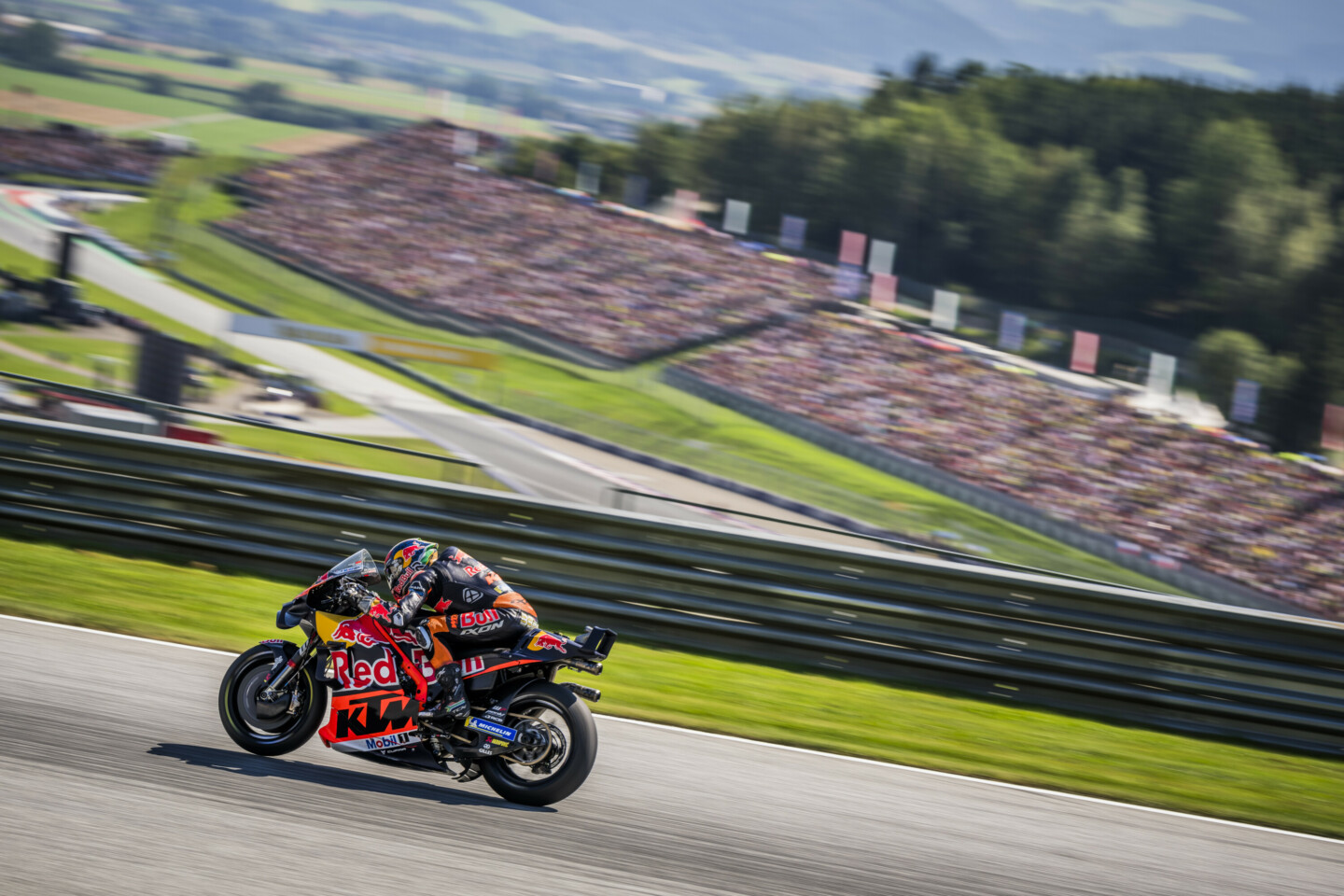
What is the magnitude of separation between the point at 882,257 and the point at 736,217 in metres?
2.72

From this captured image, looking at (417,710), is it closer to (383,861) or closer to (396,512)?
(383,861)

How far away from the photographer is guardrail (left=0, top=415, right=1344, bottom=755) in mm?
7809

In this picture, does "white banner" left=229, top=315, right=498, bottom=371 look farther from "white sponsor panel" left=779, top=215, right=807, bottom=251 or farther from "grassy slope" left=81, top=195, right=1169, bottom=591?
"white sponsor panel" left=779, top=215, right=807, bottom=251

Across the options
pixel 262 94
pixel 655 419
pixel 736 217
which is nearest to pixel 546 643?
pixel 655 419

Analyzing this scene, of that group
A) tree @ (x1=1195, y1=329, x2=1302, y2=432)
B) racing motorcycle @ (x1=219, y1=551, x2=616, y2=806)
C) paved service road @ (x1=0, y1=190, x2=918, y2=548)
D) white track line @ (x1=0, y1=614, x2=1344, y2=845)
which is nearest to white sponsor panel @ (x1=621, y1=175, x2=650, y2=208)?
paved service road @ (x1=0, y1=190, x2=918, y2=548)

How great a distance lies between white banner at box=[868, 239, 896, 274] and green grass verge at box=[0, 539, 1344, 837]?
14174 mm

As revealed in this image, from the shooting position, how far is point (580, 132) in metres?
21.1

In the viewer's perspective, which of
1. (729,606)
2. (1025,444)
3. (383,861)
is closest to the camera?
(383,861)

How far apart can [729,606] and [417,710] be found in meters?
3.45

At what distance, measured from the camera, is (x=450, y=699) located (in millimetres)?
5031

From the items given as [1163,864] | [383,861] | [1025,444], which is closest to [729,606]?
[1163,864]

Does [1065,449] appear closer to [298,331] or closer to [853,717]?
[298,331]

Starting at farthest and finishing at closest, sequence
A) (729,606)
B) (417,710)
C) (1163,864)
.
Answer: (729,606) → (1163,864) → (417,710)

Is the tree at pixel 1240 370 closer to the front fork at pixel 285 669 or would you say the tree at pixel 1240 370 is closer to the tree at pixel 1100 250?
the tree at pixel 1100 250
